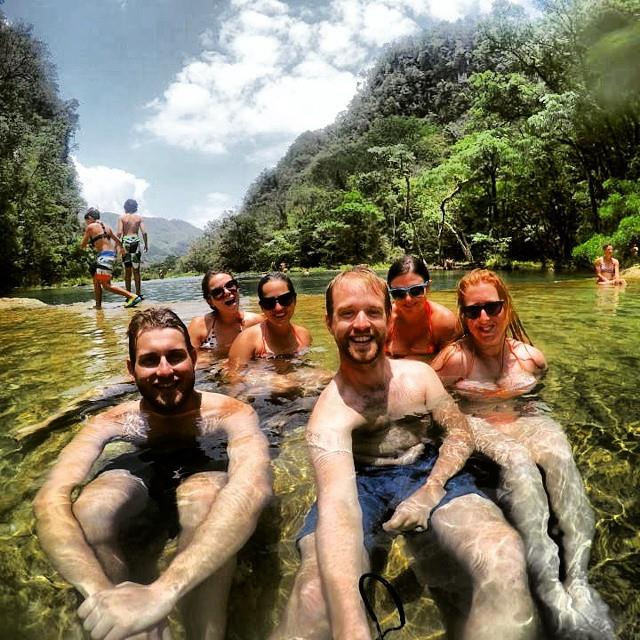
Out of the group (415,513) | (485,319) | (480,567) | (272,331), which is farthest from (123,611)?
(272,331)

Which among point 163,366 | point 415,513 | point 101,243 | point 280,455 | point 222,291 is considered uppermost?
point 101,243

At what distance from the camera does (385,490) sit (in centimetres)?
256

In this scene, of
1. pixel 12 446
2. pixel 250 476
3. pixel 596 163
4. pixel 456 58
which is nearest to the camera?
pixel 250 476

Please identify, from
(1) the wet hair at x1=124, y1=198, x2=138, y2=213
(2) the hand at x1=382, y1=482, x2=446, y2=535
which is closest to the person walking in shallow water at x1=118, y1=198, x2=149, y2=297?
(1) the wet hair at x1=124, y1=198, x2=138, y2=213

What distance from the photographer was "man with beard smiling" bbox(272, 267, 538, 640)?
5.61 ft

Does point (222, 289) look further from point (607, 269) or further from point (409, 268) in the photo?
point (607, 269)

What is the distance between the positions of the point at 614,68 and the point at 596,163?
4625mm

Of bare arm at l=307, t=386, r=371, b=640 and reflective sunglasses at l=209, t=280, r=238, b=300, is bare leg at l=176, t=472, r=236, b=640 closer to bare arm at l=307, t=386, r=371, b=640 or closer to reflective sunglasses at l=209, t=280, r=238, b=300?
bare arm at l=307, t=386, r=371, b=640

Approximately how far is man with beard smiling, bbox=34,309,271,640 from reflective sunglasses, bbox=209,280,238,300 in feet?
9.46

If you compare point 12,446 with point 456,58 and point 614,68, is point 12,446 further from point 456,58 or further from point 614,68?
point 456,58

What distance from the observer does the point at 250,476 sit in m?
2.32

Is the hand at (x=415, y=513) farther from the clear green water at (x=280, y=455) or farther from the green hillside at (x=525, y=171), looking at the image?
the green hillside at (x=525, y=171)

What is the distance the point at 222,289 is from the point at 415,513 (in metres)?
4.18

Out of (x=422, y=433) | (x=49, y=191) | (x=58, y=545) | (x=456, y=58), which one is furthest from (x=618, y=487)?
(x=456, y=58)
